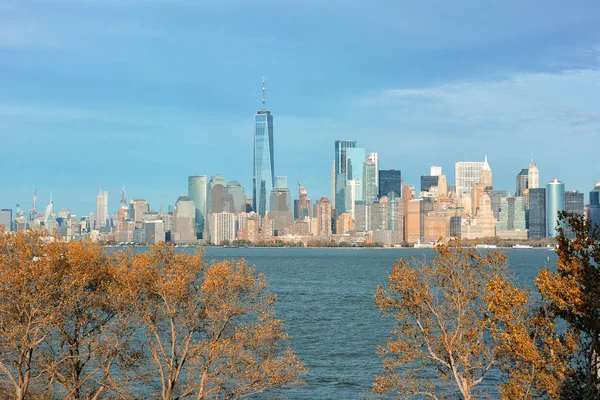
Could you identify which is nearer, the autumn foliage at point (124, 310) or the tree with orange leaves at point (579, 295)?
the tree with orange leaves at point (579, 295)

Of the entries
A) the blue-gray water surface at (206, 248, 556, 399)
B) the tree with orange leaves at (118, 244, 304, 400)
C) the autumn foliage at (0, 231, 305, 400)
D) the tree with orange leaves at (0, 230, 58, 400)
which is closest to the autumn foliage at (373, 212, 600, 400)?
→ the tree with orange leaves at (118, 244, 304, 400)

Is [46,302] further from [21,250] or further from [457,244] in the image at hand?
[457,244]

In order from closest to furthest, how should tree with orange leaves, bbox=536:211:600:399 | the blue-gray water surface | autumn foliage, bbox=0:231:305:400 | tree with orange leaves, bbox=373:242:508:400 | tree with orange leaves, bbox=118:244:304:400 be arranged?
tree with orange leaves, bbox=536:211:600:399, tree with orange leaves, bbox=373:242:508:400, autumn foliage, bbox=0:231:305:400, tree with orange leaves, bbox=118:244:304:400, the blue-gray water surface

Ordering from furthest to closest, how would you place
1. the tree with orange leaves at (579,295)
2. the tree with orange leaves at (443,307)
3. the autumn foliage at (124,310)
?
the autumn foliage at (124,310) < the tree with orange leaves at (443,307) < the tree with orange leaves at (579,295)

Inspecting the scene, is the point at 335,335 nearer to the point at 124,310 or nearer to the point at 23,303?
the point at 124,310

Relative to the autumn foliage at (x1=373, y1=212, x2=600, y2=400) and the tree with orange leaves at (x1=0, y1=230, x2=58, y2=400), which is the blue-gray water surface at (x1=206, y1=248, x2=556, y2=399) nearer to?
the autumn foliage at (x1=373, y1=212, x2=600, y2=400)

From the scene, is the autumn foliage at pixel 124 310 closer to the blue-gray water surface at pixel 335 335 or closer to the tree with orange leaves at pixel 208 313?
the tree with orange leaves at pixel 208 313

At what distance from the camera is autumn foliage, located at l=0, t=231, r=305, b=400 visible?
29.0 meters

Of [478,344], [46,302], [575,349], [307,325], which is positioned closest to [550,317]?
[575,349]

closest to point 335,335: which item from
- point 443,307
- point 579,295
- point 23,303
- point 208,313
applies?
point 208,313

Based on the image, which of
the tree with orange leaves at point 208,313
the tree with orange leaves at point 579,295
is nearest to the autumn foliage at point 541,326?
the tree with orange leaves at point 579,295

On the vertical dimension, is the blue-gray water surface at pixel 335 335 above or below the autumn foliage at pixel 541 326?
below

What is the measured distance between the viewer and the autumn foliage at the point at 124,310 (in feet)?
95.2

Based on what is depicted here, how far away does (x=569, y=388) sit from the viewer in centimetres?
2019
